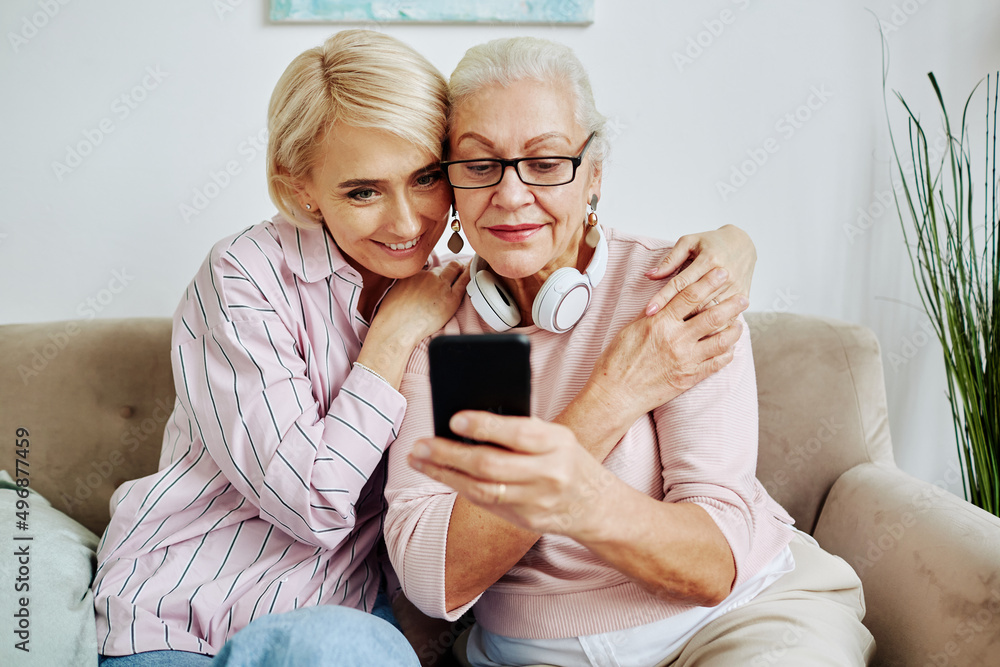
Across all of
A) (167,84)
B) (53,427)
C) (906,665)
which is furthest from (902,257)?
(53,427)

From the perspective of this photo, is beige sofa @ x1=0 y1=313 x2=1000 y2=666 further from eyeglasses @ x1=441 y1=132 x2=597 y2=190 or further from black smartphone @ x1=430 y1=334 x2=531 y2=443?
black smartphone @ x1=430 y1=334 x2=531 y2=443

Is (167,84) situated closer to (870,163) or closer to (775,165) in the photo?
(775,165)

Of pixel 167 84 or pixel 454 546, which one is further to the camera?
pixel 167 84

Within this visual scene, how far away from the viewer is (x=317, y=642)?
2.65ft

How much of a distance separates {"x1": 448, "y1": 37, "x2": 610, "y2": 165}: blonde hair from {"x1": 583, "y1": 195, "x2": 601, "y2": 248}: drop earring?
0.39 feet

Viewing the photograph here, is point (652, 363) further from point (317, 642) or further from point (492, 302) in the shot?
point (317, 642)

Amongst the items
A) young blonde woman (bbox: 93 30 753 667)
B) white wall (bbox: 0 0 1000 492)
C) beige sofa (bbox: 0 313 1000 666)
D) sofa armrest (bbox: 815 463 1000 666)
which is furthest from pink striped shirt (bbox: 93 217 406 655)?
sofa armrest (bbox: 815 463 1000 666)

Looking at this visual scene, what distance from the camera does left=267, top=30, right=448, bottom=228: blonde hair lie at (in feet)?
3.76

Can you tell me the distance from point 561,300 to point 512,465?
0.51 m

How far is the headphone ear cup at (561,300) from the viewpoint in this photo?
1154 mm

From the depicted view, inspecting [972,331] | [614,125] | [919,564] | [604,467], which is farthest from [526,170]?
[972,331]

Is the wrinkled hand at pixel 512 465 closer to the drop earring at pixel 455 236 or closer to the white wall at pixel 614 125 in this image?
the drop earring at pixel 455 236

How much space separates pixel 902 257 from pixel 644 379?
4.77ft

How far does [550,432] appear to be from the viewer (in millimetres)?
713
